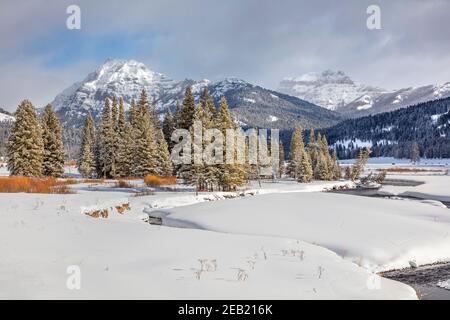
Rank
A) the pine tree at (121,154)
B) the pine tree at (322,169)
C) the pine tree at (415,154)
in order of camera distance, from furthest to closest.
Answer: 1. the pine tree at (415,154)
2. the pine tree at (322,169)
3. the pine tree at (121,154)

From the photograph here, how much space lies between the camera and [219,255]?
1073 centimetres

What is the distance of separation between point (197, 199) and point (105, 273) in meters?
24.5

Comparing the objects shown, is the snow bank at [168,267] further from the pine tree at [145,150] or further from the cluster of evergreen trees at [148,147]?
the pine tree at [145,150]

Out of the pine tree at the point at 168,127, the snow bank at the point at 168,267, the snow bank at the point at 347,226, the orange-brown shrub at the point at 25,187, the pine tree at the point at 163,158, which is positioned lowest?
the snow bank at the point at 347,226

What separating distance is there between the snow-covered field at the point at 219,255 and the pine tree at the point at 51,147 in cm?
3211

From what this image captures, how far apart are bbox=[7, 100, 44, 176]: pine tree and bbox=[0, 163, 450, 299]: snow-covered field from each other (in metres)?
25.6

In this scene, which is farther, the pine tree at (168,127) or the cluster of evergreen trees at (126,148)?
the pine tree at (168,127)

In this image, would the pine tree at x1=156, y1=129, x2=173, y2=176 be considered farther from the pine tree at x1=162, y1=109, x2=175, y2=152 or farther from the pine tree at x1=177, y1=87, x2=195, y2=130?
the pine tree at x1=162, y1=109, x2=175, y2=152

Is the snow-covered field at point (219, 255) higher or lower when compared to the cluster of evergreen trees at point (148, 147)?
lower

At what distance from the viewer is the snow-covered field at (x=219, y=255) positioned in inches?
308

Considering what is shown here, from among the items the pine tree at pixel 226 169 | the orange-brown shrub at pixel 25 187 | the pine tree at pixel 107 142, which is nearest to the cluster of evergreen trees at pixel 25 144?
the pine tree at pixel 107 142

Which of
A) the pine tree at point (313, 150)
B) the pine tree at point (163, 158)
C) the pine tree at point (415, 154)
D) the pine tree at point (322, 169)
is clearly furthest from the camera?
the pine tree at point (415, 154)

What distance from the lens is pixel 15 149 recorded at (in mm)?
44094

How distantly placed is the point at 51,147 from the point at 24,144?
725 centimetres
